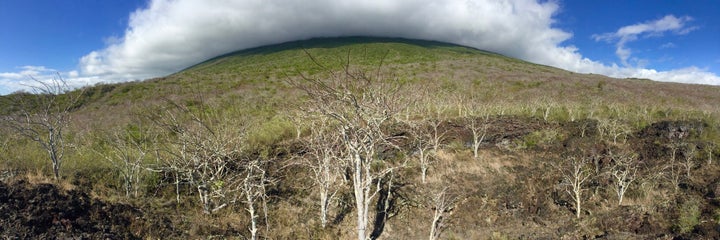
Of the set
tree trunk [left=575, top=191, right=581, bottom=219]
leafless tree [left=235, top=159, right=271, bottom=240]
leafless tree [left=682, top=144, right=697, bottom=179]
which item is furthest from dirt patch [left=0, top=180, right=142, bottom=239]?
leafless tree [left=682, top=144, right=697, bottom=179]

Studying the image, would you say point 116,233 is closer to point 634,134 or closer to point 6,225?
point 6,225

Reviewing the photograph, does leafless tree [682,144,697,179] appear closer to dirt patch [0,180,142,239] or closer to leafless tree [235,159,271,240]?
leafless tree [235,159,271,240]

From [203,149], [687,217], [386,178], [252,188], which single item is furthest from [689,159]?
[203,149]

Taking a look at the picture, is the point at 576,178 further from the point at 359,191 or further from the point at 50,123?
the point at 50,123

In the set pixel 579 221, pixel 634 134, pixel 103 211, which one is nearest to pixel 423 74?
pixel 634 134

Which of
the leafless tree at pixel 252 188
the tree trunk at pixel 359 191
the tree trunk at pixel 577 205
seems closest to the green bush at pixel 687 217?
the tree trunk at pixel 577 205

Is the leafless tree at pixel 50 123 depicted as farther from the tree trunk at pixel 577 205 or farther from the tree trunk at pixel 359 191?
the tree trunk at pixel 577 205
